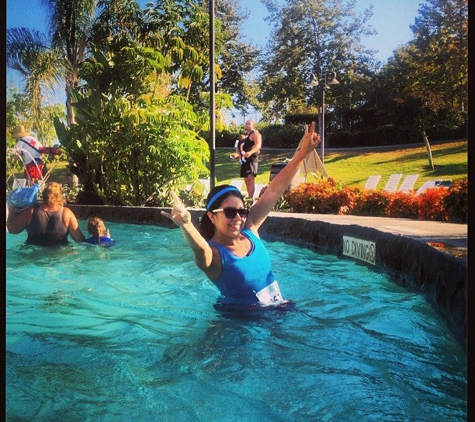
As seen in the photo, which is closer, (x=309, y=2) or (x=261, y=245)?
(x=309, y=2)

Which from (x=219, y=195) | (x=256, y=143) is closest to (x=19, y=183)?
(x=219, y=195)

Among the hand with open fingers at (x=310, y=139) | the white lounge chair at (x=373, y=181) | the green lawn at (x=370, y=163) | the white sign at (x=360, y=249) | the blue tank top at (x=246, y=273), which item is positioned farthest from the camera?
the white sign at (x=360, y=249)

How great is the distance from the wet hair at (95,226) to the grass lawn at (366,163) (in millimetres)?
294

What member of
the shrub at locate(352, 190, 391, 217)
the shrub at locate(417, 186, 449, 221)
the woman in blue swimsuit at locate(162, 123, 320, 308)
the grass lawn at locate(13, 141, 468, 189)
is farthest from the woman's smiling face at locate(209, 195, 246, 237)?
the shrub at locate(352, 190, 391, 217)

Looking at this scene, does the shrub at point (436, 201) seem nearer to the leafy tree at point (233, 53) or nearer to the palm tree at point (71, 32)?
the leafy tree at point (233, 53)

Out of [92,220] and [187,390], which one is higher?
[92,220]

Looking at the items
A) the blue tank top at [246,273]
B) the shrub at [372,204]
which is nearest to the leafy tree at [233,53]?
the blue tank top at [246,273]

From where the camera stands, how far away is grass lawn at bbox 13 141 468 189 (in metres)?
1.53

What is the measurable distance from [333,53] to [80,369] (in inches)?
41.7

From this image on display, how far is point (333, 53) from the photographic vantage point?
5.09ft

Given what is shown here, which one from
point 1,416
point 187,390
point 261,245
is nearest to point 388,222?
point 261,245

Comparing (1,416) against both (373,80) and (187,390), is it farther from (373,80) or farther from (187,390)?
(373,80)

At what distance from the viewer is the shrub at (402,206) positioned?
6.77 feet

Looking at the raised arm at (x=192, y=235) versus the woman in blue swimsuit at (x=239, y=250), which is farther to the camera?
the woman in blue swimsuit at (x=239, y=250)
